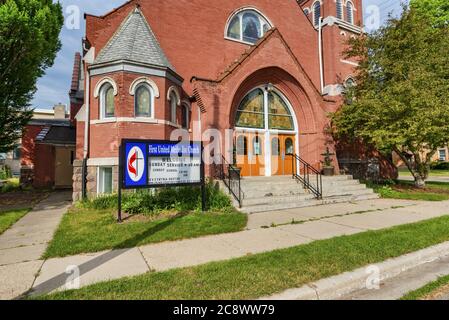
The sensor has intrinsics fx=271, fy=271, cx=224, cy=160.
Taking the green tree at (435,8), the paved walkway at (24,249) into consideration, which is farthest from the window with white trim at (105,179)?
the green tree at (435,8)

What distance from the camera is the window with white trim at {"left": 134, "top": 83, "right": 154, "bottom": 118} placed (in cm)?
1110

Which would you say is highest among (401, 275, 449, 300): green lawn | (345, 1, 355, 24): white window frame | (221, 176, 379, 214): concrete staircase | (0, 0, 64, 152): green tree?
(345, 1, 355, 24): white window frame

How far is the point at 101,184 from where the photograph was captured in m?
11.1

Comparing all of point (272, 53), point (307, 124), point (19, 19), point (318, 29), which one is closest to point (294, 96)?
point (307, 124)

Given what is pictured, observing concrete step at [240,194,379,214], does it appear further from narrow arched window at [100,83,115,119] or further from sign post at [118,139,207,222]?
narrow arched window at [100,83,115,119]

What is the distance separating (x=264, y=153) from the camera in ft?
50.0

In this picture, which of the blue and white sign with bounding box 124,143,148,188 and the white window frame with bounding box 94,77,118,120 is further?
the white window frame with bounding box 94,77,118,120

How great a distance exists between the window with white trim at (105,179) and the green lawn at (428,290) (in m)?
10.4

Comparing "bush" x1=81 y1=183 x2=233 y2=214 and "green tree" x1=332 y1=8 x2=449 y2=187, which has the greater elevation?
"green tree" x1=332 y1=8 x2=449 y2=187

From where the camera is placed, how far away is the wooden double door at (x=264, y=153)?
14516 mm

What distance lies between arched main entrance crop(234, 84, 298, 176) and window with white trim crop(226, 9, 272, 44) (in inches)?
131

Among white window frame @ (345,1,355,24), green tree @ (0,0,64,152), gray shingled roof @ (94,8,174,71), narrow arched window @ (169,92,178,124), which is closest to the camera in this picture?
green tree @ (0,0,64,152)

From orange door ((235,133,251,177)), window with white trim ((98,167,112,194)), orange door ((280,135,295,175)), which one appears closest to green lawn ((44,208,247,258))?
window with white trim ((98,167,112,194))
